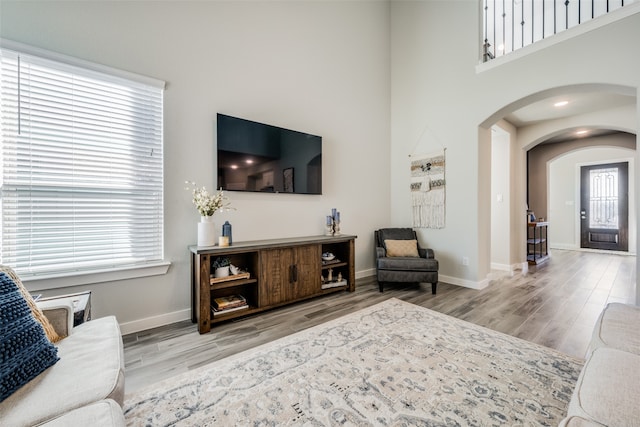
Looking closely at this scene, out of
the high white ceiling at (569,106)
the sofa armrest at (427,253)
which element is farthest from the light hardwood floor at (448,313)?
the high white ceiling at (569,106)

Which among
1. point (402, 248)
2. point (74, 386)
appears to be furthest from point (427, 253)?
point (74, 386)

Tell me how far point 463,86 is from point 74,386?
461 centimetres

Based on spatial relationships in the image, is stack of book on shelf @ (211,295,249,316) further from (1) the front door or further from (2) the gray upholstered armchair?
(1) the front door

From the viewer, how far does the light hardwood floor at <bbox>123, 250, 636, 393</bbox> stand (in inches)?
76.9

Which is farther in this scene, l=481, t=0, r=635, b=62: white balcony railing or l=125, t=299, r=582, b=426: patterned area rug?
l=481, t=0, r=635, b=62: white balcony railing

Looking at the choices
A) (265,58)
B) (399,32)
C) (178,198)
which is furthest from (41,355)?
(399,32)

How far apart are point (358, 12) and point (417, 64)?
121 centimetres

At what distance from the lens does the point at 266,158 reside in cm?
297

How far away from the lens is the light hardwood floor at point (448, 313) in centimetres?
195

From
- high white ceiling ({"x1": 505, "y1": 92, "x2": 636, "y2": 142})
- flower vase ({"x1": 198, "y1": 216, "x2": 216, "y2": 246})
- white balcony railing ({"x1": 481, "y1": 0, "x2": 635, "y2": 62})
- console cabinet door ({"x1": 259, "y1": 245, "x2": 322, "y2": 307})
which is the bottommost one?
console cabinet door ({"x1": 259, "y1": 245, "x2": 322, "y2": 307})

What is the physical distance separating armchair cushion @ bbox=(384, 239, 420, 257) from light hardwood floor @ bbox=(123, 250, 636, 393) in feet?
1.46

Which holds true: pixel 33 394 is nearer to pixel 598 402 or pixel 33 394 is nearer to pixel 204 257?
pixel 204 257

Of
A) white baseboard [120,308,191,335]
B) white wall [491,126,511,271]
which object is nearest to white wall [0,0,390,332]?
white baseboard [120,308,191,335]

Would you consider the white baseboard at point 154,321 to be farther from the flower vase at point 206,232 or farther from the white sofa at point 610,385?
the white sofa at point 610,385
